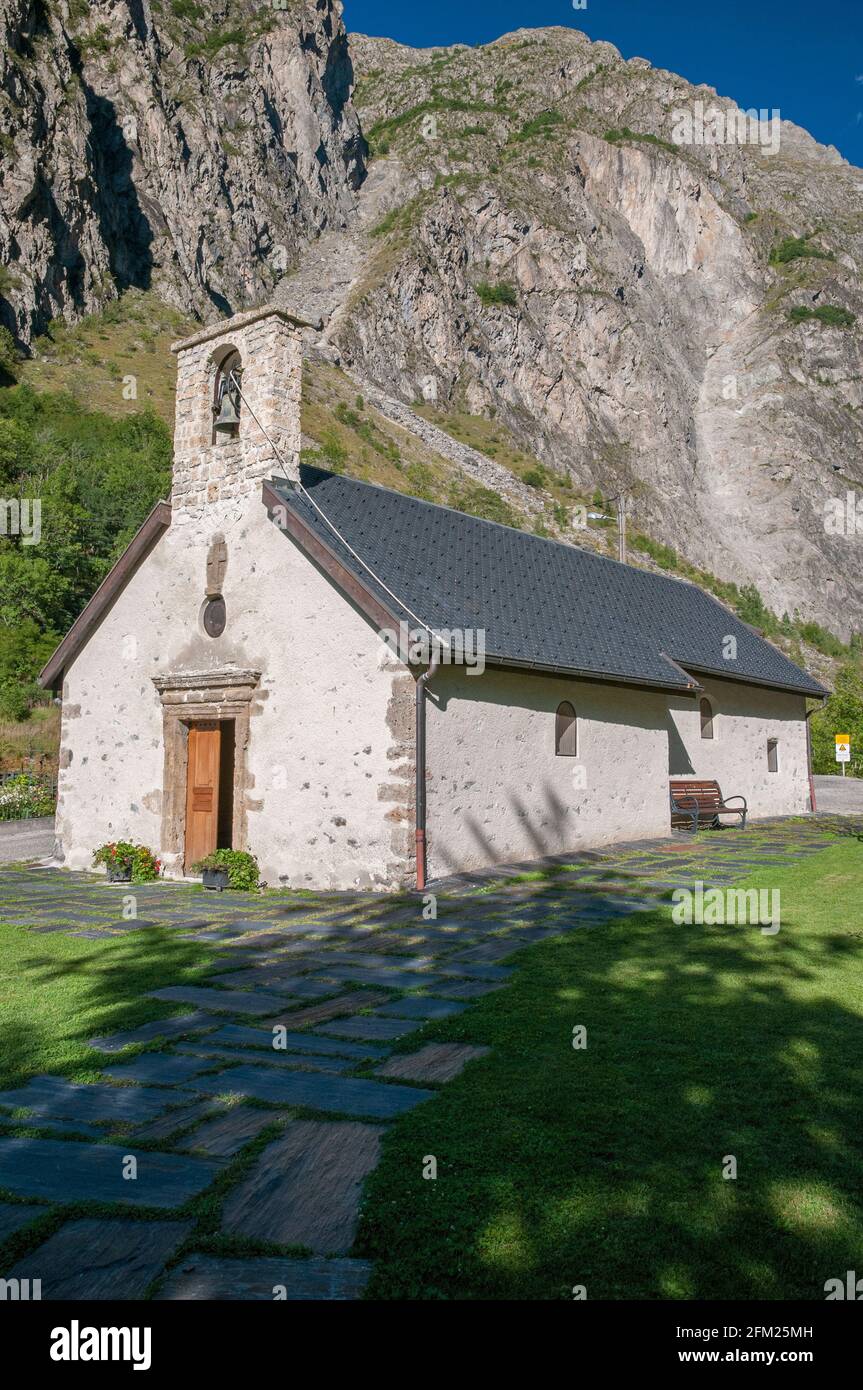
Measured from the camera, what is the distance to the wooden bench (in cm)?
1845

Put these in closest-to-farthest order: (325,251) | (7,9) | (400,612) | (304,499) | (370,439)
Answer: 1. (400,612)
2. (304,499)
3. (7,9)
4. (370,439)
5. (325,251)

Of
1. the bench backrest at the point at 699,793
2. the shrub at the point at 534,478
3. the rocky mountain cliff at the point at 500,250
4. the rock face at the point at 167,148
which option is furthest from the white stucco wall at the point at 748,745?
the rock face at the point at 167,148

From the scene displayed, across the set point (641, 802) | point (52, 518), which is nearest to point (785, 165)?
point (52, 518)

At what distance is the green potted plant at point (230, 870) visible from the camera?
12016 mm

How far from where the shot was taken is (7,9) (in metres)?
60.3

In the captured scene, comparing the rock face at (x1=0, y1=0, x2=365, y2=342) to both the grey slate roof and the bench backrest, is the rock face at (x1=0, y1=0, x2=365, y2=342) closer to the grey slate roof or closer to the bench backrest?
the grey slate roof

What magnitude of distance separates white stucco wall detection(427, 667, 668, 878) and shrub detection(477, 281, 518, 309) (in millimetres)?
79361

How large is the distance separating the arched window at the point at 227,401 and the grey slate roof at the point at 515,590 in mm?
1262

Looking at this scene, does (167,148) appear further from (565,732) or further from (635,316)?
(565,732)

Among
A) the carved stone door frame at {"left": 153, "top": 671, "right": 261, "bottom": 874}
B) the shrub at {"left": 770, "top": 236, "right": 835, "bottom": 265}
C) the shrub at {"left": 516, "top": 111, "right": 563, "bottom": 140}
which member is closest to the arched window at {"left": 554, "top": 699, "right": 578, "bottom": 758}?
the carved stone door frame at {"left": 153, "top": 671, "right": 261, "bottom": 874}

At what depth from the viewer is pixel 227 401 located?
44.8 ft

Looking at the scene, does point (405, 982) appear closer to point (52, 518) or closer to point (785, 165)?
point (52, 518)

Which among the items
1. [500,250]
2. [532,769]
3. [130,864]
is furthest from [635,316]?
[130,864]
